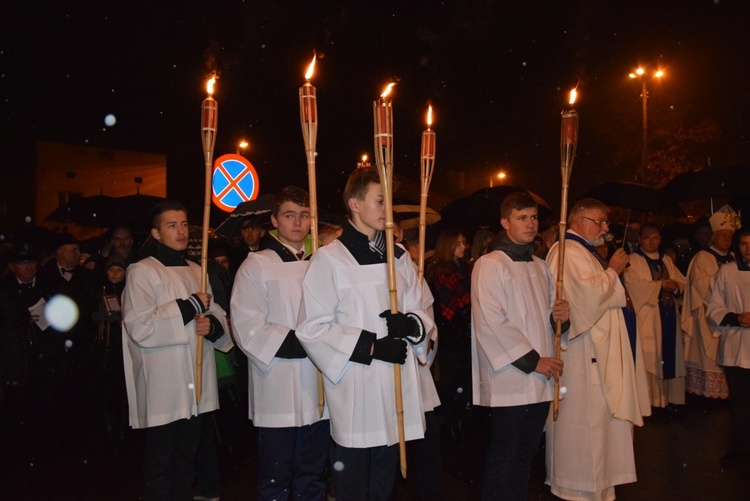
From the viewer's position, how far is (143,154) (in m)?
32.8

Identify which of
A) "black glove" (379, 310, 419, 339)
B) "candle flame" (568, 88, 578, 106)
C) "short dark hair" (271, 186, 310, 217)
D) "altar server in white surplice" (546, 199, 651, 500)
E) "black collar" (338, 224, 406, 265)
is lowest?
"altar server in white surplice" (546, 199, 651, 500)

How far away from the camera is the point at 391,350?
133 inches

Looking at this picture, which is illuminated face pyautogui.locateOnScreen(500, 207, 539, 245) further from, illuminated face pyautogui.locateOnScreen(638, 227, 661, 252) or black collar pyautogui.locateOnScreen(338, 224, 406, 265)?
illuminated face pyautogui.locateOnScreen(638, 227, 661, 252)

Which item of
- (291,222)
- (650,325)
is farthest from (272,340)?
(650,325)

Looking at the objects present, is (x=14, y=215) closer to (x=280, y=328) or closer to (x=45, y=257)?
(x=45, y=257)

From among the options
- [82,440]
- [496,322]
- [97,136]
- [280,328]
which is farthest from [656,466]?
[97,136]

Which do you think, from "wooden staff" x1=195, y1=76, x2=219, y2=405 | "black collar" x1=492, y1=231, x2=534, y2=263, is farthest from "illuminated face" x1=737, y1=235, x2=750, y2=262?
"wooden staff" x1=195, y1=76, x2=219, y2=405

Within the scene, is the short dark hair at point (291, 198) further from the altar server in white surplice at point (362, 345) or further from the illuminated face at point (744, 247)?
the illuminated face at point (744, 247)

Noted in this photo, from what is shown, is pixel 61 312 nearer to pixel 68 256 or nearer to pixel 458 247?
pixel 68 256

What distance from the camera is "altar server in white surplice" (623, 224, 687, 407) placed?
9.08 meters

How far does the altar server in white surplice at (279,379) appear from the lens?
14.2 ft

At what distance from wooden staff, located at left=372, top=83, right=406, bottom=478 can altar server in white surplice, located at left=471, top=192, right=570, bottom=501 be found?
4.21 feet

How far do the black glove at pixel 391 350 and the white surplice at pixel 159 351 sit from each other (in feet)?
5.99

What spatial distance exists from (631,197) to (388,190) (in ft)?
18.7
